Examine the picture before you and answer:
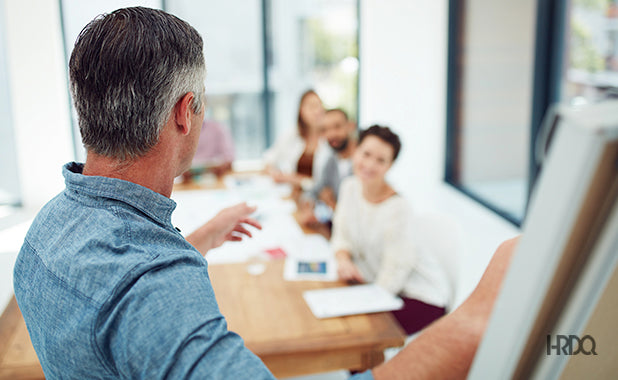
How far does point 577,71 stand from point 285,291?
208cm

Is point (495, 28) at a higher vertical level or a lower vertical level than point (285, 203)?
higher

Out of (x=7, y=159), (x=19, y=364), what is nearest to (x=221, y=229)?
(x=19, y=364)

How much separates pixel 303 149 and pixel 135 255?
3.36m

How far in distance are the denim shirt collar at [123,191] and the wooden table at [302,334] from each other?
0.85m

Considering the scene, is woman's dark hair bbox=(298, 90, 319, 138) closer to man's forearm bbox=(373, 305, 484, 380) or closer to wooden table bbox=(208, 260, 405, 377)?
wooden table bbox=(208, 260, 405, 377)

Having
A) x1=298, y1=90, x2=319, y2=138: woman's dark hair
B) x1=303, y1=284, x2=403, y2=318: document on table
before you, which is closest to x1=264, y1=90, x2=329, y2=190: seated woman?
x1=298, y1=90, x2=319, y2=138: woman's dark hair

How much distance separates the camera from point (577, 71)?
2910 mm

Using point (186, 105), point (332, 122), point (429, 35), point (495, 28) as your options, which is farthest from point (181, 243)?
point (429, 35)

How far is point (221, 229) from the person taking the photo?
1.02 metres

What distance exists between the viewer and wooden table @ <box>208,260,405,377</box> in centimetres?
156

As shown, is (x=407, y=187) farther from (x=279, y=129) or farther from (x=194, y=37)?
(x=194, y=37)

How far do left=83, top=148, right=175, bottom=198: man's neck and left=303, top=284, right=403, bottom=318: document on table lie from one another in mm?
1054

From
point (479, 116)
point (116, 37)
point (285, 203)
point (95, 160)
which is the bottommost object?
point (285, 203)

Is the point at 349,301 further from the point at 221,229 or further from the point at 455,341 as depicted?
the point at 455,341
